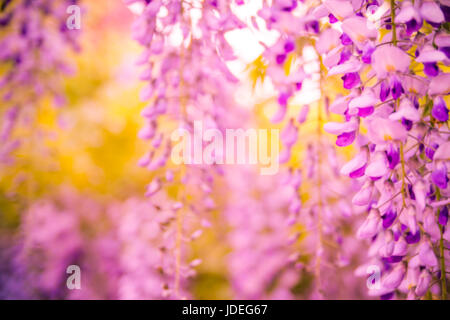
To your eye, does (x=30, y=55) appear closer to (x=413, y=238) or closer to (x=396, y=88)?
(x=396, y=88)

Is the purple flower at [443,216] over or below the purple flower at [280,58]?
below

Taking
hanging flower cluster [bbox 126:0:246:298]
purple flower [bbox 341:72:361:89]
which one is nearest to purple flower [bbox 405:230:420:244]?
purple flower [bbox 341:72:361:89]

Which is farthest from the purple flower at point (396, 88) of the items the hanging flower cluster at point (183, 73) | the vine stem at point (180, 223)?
the vine stem at point (180, 223)

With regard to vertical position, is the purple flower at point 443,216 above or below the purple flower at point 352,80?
below

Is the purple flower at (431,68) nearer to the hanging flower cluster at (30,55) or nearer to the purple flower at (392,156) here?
the purple flower at (392,156)

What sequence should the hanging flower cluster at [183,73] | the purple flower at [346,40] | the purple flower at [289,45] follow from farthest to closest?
the hanging flower cluster at [183,73]
the purple flower at [289,45]
the purple flower at [346,40]

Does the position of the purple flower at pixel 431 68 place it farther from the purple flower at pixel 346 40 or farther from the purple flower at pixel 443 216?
the purple flower at pixel 443 216

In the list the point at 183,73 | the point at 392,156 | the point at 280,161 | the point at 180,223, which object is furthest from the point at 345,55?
the point at 180,223

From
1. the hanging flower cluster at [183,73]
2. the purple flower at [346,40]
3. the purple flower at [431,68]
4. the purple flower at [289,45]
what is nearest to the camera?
the purple flower at [431,68]

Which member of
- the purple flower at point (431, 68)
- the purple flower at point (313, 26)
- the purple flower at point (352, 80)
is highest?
the purple flower at point (313, 26)

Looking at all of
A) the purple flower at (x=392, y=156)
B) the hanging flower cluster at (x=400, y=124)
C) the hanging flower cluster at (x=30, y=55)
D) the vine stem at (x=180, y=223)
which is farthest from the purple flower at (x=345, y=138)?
the hanging flower cluster at (x=30, y=55)

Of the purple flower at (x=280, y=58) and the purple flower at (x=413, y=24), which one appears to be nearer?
the purple flower at (x=413, y=24)

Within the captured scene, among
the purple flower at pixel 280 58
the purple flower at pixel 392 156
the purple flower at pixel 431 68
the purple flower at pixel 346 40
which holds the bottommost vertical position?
the purple flower at pixel 392 156

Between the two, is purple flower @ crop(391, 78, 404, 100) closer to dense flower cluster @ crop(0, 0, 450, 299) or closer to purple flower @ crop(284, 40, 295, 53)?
dense flower cluster @ crop(0, 0, 450, 299)
